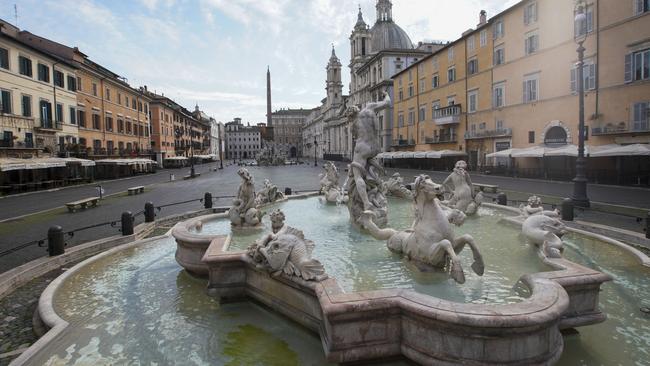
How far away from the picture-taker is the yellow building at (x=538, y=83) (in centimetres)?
2348

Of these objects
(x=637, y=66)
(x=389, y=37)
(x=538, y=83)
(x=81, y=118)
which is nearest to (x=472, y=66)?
(x=538, y=83)

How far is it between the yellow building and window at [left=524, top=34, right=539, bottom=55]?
8 cm

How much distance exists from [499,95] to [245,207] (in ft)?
108

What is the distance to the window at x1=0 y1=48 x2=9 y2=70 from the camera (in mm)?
26984

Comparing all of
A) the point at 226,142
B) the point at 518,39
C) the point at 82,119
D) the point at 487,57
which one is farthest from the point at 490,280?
the point at 226,142

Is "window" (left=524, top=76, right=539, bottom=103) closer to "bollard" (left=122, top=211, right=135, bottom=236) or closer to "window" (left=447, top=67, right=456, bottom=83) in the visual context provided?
"window" (left=447, top=67, right=456, bottom=83)

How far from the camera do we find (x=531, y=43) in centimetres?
3116

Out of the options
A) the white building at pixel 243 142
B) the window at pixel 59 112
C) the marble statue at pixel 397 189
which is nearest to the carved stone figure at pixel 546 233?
the marble statue at pixel 397 189

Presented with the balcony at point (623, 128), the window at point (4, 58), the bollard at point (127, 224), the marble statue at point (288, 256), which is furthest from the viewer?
the window at point (4, 58)

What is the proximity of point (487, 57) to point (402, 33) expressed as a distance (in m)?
49.4

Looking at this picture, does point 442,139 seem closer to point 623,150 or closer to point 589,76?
point 589,76

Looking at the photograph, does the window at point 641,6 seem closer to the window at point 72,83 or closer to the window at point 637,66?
the window at point 637,66

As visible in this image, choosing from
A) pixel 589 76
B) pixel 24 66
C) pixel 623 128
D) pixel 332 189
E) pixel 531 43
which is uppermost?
pixel 531 43

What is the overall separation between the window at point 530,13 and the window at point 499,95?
544 cm
